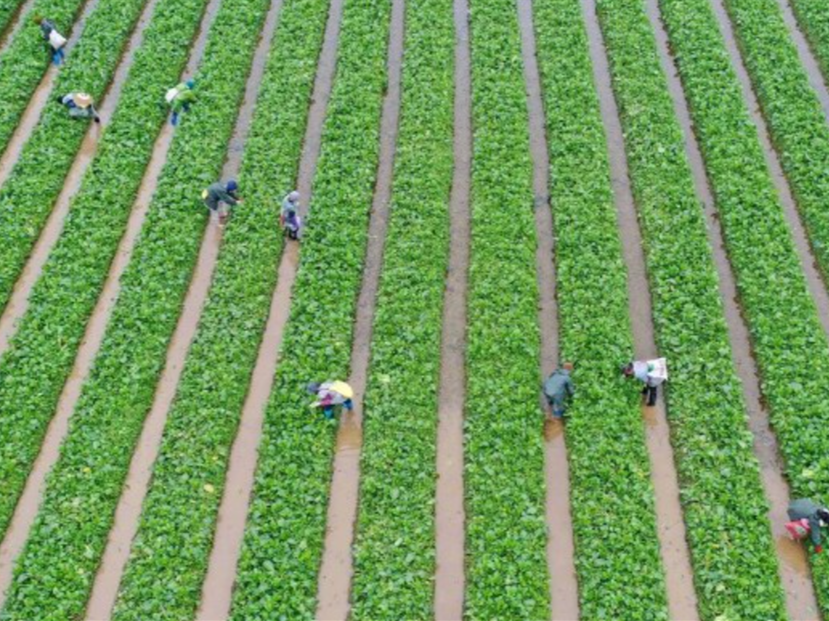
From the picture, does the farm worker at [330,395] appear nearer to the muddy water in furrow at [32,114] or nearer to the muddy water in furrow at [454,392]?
the muddy water in furrow at [454,392]

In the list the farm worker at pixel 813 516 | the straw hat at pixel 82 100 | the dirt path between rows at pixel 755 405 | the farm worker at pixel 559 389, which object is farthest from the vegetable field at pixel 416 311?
the straw hat at pixel 82 100

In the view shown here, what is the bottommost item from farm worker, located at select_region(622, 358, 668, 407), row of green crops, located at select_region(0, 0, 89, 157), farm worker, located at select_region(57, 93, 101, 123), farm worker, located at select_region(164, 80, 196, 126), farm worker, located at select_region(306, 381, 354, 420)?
farm worker, located at select_region(306, 381, 354, 420)

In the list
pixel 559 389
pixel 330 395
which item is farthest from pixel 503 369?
pixel 330 395

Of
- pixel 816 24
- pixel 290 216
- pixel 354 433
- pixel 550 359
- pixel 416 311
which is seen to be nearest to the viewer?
pixel 354 433

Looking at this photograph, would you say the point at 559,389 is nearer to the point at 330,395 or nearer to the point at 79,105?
the point at 330,395

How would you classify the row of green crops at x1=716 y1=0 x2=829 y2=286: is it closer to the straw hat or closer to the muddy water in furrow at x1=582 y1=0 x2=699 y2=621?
the muddy water in furrow at x1=582 y1=0 x2=699 y2=621

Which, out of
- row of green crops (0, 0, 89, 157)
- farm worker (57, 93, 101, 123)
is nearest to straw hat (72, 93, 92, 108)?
farm worker (57, 93, 101, 123)
